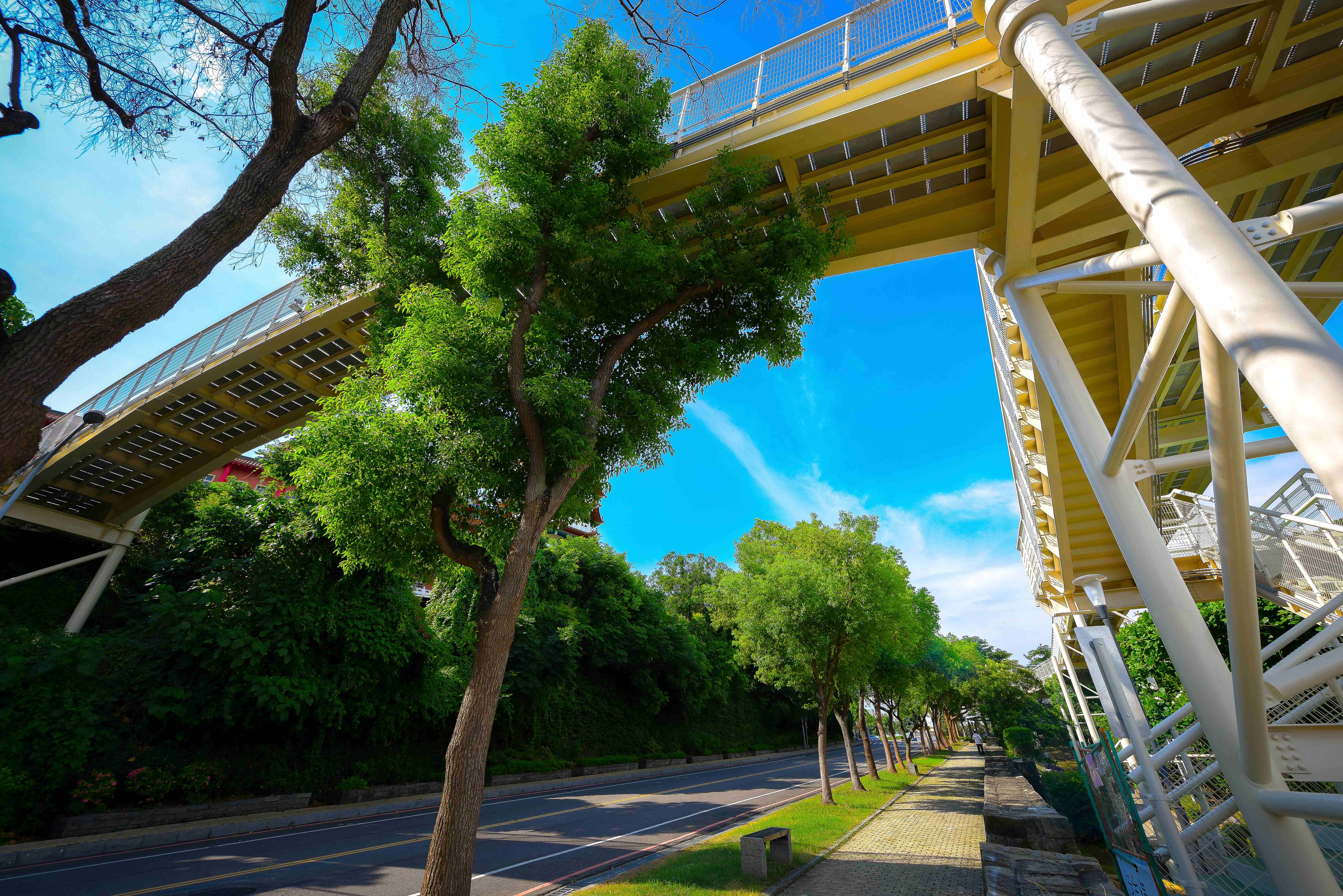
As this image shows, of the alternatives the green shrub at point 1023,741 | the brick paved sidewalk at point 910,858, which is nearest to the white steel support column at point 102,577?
the brick paved sidewalk at point 910,858

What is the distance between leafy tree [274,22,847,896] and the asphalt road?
2.97 metres

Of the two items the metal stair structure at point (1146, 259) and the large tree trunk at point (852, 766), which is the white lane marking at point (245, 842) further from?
the metal stair structure at point (1146, 259)

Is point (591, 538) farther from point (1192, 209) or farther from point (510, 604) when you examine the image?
point (1192, 209)

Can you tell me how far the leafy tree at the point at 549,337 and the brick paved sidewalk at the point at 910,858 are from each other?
19.8ft

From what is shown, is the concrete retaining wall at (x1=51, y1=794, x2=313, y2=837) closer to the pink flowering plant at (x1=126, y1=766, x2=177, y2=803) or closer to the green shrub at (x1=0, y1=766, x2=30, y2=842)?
the pink flowering plant at (x1=126, y1=766, x2=177, y2=803)

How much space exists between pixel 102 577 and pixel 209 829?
906cm

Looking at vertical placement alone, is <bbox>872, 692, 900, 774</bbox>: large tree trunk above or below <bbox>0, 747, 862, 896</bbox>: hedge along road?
above

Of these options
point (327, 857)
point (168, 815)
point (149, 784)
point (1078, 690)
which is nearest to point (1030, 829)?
point (1078, 690)

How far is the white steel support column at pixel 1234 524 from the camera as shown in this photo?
2543mm

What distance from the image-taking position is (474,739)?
18.2 ft

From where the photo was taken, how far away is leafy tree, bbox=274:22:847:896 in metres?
6.87

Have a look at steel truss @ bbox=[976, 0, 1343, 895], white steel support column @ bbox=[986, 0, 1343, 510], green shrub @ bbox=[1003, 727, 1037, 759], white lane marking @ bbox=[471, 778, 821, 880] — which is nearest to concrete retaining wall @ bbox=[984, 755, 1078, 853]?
steel truss @ bbox=[976, 0, 1343, 895]

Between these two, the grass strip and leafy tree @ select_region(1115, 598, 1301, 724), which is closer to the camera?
the grass strip

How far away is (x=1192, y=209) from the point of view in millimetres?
2389
